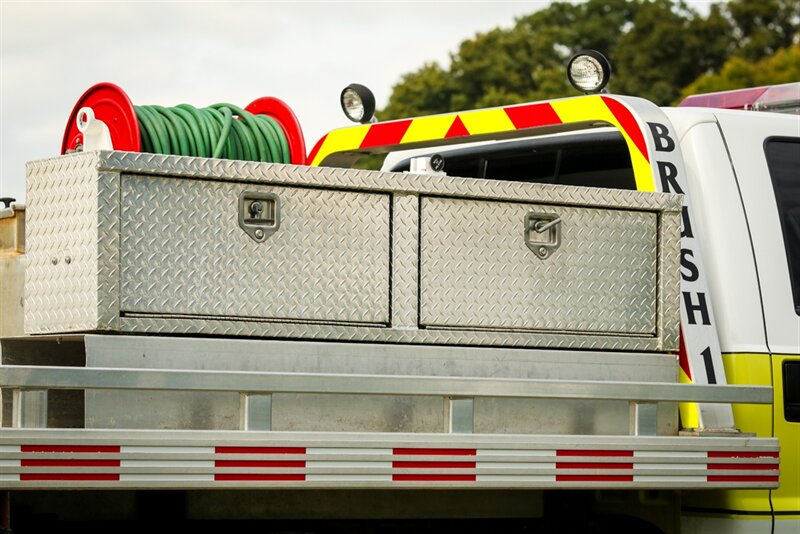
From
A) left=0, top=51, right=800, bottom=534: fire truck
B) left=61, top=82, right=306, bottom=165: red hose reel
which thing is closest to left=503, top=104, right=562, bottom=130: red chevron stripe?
left=0, top=51, right=800, bottom=534: fire truck

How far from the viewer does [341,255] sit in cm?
406

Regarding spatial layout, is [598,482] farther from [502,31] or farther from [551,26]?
[551,26]

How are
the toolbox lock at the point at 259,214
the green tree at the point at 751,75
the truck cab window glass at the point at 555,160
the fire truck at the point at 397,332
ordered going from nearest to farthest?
the fire truck at the point at 397,332
the toolbox lock at the point at 259,214
the truck cab window glass at the point at 555,160
the green tree at the point at 751,75

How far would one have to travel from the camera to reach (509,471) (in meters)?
4.04

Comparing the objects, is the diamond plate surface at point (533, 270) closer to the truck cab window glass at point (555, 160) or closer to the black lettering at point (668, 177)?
the black lettering at point (668, 177)

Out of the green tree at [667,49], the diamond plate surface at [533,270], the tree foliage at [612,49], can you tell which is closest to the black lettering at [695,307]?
the diamond plate surface at [533,270]

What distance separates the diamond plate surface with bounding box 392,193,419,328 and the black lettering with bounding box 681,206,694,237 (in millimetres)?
1037

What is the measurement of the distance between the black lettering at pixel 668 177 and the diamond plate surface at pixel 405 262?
1.00m

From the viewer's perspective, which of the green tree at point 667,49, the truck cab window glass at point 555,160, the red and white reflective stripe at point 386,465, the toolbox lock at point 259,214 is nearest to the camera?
the red and white reflective stripe at point 386,465

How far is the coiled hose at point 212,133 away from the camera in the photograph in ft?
14.9

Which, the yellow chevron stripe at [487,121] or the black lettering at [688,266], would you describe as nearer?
the black lettering at [688,266]

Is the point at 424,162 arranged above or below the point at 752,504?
above

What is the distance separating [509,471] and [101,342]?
1193 mm

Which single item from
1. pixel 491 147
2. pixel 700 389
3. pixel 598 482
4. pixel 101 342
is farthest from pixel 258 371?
pixel 491 147
